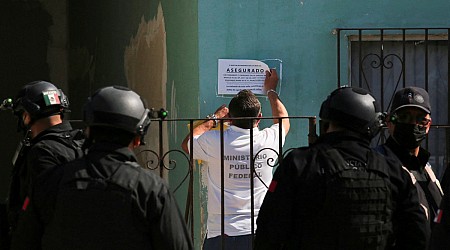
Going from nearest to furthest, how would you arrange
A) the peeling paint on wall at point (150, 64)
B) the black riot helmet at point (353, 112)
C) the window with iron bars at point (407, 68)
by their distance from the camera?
the black riot helmet at point (353, 112) < the peeling paint on wall at point (150, 64) < the window with iron bars at point (407, 68)

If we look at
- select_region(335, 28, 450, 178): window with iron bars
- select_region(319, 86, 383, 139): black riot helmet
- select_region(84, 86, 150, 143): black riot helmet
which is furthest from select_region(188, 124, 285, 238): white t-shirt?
select_region(335, 28, 450, 178): window with iron bars

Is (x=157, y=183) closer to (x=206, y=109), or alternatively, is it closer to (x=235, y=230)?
(x=235, y=230)

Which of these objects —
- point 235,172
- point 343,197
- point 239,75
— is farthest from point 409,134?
point 239,75

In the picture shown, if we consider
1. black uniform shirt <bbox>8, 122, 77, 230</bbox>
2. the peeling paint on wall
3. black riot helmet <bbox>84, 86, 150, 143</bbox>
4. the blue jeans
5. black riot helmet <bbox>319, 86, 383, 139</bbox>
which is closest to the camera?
black riot helmet <bbox>84, 86, 150, 143</bbox>

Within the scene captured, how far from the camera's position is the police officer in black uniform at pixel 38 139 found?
4.28 metres

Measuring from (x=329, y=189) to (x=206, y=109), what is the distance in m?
5.13

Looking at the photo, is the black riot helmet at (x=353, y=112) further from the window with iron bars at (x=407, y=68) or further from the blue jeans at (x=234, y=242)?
the window with iron bars at (x=407, y=68)

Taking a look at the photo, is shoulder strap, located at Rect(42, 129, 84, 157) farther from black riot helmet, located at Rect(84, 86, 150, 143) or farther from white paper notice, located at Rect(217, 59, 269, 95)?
white paper notice, located at Rect(217, 59, 269, 95)

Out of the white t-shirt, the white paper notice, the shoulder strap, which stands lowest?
the white t-shirt

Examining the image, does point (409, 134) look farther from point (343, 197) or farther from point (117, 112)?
point (117, 112)

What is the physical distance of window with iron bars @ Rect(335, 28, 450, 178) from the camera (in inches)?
352

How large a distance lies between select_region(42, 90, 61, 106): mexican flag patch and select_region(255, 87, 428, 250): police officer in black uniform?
1376 mm

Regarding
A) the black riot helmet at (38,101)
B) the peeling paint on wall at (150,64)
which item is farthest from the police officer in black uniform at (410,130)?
the peeling paint on wall at (150,64)

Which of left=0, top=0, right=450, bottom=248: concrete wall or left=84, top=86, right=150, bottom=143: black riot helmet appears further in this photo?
left=0, top=0, right=450, bottom=248: concrete wall
